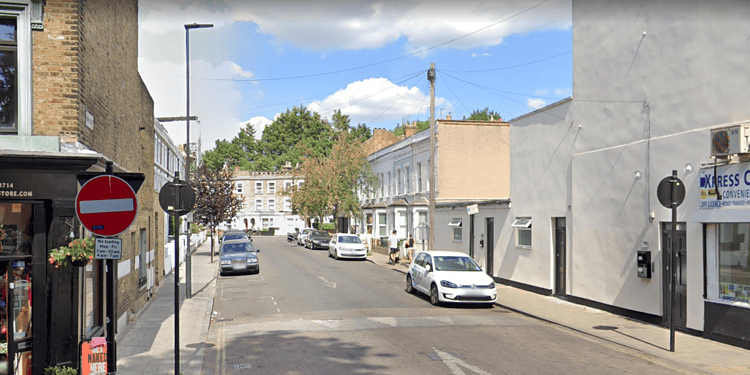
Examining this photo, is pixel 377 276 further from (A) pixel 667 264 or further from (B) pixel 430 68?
(A) pixel 667 264

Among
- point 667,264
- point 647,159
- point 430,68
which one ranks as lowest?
point 667,264

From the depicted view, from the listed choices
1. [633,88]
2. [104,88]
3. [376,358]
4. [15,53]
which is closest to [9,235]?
[15,53]

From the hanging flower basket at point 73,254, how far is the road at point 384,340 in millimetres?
2960

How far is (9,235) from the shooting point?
28.1 feet

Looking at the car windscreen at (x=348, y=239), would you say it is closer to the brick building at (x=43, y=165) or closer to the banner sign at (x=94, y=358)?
the brick building at (x=43, y=165)

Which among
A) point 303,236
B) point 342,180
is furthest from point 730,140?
point 303,236

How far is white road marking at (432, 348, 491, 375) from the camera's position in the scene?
948cm

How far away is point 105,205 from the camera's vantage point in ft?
23.4

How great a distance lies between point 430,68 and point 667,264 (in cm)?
1547

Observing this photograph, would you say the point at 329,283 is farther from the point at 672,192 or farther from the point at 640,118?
the point at 672,192

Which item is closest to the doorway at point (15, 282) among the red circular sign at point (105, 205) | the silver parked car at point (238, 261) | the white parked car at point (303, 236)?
the red circular sign at point (105, 205)

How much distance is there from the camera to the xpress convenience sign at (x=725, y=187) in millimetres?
11461

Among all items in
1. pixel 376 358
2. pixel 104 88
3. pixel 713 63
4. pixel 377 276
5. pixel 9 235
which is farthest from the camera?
pixel 377 276

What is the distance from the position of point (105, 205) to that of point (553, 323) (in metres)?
11.0
